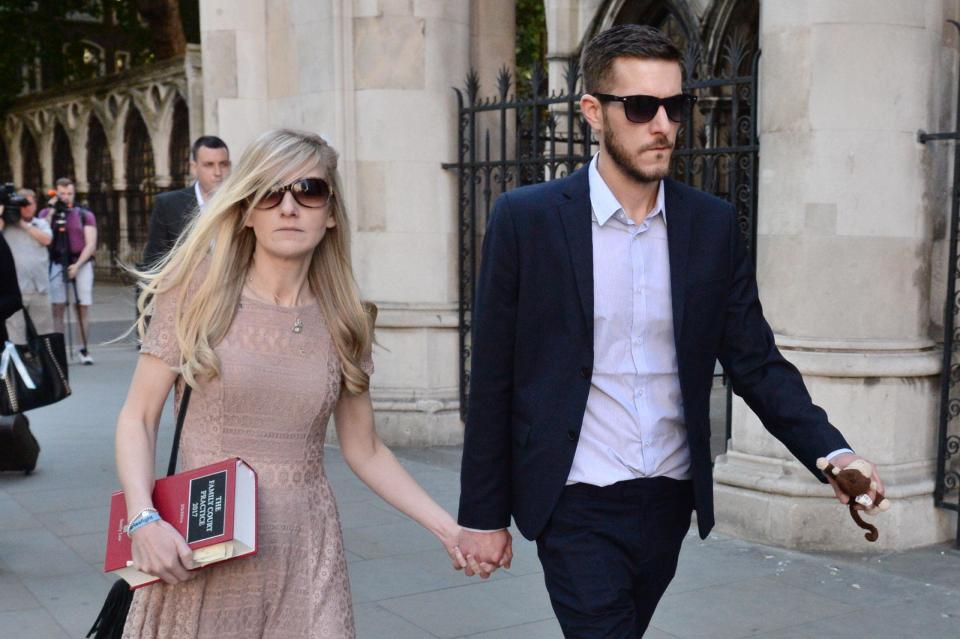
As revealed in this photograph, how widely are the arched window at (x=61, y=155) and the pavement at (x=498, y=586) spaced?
2997 centimetres

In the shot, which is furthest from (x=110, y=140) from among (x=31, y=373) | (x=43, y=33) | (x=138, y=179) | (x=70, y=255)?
(x=31, y=373)

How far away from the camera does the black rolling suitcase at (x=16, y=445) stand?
7.42m

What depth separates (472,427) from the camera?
120 inches

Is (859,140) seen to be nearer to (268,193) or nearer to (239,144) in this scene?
(268,193)

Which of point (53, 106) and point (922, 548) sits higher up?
point (53, 106)

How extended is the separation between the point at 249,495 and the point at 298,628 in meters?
0.36

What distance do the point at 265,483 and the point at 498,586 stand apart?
2819 mm

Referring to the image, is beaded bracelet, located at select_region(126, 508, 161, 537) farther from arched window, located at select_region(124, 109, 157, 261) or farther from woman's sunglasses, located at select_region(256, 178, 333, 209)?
arched window, located at select_region(124, 109, 157, 261)

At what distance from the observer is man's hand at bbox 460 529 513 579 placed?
9.92ft

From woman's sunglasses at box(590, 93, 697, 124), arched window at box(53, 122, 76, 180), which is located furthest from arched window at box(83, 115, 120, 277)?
woman's sunglasses at box(590, 93, 697, 124)

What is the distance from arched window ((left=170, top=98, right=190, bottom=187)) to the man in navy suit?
84.1ft

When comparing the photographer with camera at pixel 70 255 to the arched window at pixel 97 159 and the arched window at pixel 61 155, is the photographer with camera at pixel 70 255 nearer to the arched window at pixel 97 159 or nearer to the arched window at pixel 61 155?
the arched window at pixel 97 159

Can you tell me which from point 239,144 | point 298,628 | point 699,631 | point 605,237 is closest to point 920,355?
point 699,631

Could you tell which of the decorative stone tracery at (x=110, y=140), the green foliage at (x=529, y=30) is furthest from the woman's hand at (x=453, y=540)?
the green foliage at (x=529, y=30)
